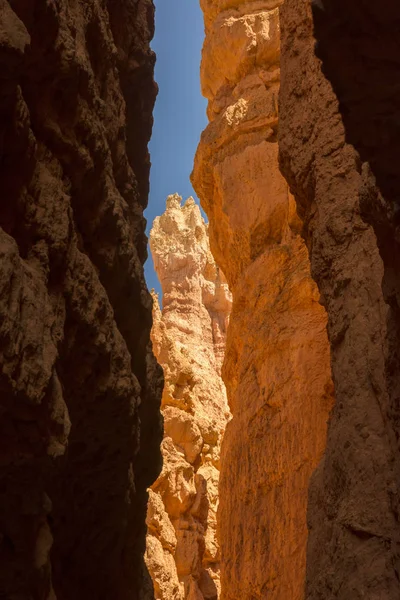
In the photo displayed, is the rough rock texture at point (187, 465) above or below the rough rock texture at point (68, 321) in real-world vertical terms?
above

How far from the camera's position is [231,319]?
1290 cm

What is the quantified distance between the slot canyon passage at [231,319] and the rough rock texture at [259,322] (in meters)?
0.04

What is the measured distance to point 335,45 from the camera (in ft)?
9.21

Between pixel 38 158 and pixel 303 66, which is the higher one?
pixel 303 66

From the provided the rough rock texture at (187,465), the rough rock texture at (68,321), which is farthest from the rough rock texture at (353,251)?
the rough rock texture at (187,465)

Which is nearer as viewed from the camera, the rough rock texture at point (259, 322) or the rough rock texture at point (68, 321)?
the rough rock texture at point (68, 321)

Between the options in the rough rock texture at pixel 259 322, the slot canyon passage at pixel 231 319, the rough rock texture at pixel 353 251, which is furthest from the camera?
Answer: the rough rock texture at pixel 259 322

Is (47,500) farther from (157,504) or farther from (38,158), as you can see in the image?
(157,504)

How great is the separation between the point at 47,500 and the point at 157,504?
1465 cm

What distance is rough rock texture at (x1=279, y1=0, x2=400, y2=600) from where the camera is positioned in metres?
2.83

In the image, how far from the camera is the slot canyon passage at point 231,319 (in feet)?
10.4

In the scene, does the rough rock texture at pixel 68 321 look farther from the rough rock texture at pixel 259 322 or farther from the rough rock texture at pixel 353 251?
the rough rock texture at pixel 259 322

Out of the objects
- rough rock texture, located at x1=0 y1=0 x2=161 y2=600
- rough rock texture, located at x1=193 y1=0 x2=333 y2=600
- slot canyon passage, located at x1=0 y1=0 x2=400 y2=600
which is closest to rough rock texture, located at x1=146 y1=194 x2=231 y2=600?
rough rock texture, located at x1=193 y1=0 x2=333 y2=600

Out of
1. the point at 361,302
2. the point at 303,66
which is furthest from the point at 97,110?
the point at 303,66
